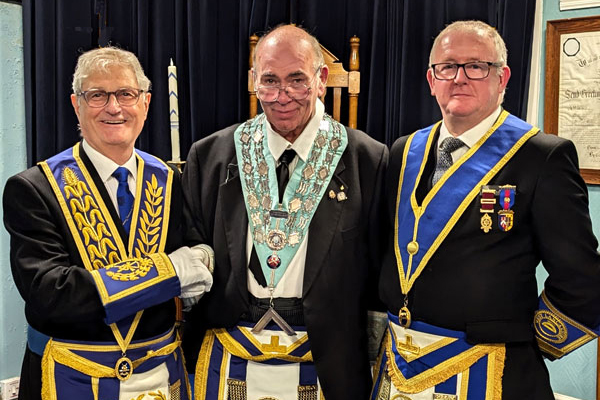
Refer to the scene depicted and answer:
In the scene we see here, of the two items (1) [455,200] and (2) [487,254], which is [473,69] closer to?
(1) [455,200]

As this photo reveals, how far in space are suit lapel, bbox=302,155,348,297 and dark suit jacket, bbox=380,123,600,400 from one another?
31 cm

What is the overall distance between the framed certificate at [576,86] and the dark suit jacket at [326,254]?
4.36 ft

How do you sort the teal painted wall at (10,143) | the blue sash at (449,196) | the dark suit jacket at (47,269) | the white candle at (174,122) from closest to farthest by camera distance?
the dark suit jacket at (47,269), the blue sash at (449,196), the white candle at (174,122), the teal painted wall at (10,143)

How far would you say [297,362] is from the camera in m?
2.04

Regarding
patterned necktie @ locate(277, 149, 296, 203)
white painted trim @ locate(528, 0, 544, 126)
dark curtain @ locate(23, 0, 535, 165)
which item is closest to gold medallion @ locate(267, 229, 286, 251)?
patterned necktie @ locate(277, 149, 296, 203)

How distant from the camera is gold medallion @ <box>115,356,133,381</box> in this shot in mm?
1818

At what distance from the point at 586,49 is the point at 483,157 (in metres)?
1.47

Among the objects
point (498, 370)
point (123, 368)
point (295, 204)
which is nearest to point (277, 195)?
point (295, 204)

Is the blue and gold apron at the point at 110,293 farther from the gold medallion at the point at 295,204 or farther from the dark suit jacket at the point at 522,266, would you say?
the dark suit jacket at the point at 522,266

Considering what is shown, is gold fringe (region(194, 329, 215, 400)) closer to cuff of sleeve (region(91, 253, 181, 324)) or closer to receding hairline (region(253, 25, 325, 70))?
cuff of sleeve (region(91, 253, 181, 324))

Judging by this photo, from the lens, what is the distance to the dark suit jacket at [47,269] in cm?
173

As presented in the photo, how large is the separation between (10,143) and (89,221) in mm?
1391

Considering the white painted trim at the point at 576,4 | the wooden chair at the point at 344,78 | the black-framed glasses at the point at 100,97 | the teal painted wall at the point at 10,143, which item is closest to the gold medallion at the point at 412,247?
the black-framed glasses at the point at 100,97

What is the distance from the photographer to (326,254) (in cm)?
200
